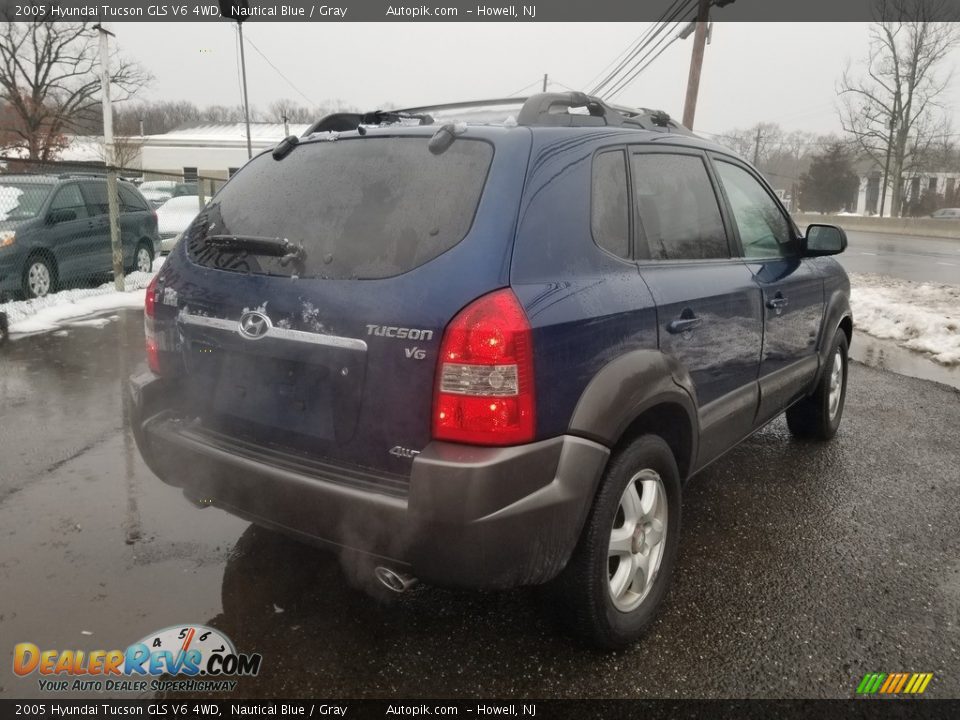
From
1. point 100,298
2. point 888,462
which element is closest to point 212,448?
point 888,462

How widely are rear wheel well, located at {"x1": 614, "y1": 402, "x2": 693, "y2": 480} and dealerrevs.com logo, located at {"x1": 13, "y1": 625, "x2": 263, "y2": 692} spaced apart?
1.53m

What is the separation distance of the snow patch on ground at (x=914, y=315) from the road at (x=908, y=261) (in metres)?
3.11

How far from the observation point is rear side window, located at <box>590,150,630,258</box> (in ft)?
8.07

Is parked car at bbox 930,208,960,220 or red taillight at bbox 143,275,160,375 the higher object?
red taillight at bbox 143,275,160,375

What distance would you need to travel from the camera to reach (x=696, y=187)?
3.22 m

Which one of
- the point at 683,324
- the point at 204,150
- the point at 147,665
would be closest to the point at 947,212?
the point at 683,324

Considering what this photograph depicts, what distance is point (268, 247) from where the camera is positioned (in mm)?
2406

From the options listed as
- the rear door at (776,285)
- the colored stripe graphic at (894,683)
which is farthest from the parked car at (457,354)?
the colored stripe graphic at (894,683)

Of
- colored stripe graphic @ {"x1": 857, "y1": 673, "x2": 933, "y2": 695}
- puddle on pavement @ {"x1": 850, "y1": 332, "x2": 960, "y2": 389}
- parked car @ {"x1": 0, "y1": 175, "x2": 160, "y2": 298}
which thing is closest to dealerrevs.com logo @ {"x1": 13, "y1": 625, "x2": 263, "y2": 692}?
colored stripe graphic @ {"x1": 857, "y1": 673, "x2": 933, "y2": 695}

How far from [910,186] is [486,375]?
198ft

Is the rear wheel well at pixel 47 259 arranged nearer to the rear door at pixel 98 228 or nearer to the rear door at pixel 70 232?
the rear door at pixel 70 232

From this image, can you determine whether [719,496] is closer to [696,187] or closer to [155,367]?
[696,187]

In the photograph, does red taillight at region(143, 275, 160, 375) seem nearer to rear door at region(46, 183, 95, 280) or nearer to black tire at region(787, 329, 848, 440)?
black tire at region(787, 329, 848, 440)

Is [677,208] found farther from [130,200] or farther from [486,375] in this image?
[130,200]
